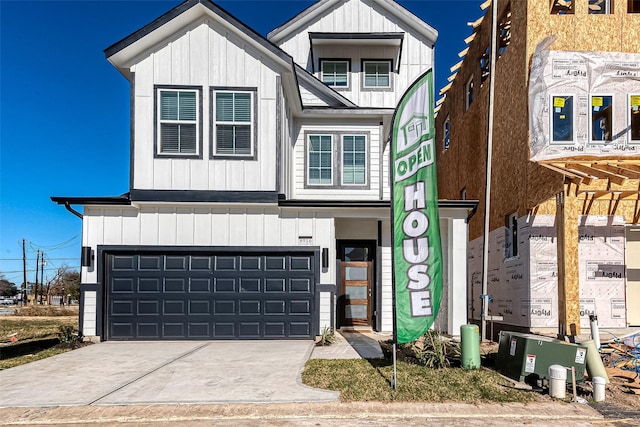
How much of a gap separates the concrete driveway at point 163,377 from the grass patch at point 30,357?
0.36 metres

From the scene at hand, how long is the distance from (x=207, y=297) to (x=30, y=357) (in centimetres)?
366

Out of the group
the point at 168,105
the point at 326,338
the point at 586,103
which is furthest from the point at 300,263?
the point at 586,103

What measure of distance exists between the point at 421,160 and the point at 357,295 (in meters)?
6.97

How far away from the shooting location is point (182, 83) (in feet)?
37.7

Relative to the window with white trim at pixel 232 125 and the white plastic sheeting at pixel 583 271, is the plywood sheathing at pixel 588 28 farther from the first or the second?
the window with white trim at pixel 232 125

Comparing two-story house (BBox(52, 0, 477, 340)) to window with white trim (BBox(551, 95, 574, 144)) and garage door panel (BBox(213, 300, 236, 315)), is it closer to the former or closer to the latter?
garage door panel (BBox(213, 300, 236, 315))

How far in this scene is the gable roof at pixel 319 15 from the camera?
17.0 m

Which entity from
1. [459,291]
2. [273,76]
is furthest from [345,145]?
[459,291]

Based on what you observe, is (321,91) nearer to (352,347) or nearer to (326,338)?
(326,338)

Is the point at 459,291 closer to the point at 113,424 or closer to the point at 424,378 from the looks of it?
the point at 424,378

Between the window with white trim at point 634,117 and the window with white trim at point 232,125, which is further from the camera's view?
the window with white trim at point 232,125

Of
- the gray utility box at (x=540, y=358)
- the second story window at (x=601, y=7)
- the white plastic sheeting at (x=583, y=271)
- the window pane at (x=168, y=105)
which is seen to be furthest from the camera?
the second story window at (x=601, y=7)

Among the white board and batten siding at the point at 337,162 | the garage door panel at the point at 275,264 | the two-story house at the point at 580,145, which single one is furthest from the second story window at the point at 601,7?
the garage door panel at the point at 275,264

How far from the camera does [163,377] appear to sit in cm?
769
